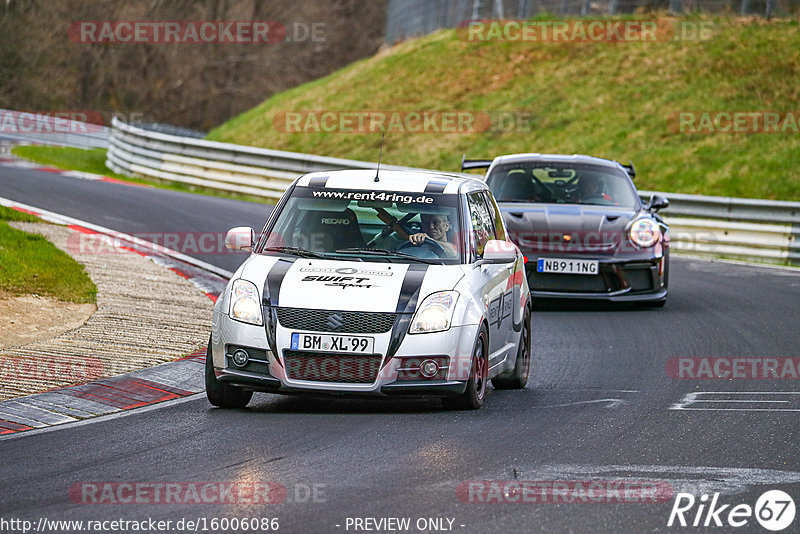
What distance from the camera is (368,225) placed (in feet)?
29.8

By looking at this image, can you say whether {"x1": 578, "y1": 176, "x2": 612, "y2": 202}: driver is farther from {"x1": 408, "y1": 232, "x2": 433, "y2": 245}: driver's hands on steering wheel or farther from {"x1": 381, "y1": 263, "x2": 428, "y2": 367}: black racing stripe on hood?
→ {"x1": 381, "y1": 263, "x2": 428, "y2": 367}: black racing stripe on hood

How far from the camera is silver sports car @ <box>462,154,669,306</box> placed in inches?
544

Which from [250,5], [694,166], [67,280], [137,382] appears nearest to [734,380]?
[137,382]

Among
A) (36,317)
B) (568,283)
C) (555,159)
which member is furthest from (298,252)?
(555,159)

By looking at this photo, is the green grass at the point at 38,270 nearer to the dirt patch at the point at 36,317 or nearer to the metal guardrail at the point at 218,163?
the dirt patch at the point at 36,317

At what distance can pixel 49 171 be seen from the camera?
26.8 metres

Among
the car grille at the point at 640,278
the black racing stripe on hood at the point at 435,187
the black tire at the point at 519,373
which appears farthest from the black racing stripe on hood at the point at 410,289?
the car grille at the point at 640,278

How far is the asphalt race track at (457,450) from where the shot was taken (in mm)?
5691

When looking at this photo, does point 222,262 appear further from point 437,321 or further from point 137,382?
point 437,321

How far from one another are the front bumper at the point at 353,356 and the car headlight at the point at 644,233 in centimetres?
625

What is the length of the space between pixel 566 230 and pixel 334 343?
6.43 meters

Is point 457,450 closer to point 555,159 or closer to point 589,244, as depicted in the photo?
point 589,244

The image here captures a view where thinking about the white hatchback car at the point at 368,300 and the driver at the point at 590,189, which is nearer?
the white hatchback car at the point at 368,300

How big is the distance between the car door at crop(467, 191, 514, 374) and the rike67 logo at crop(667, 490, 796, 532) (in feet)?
9.04
